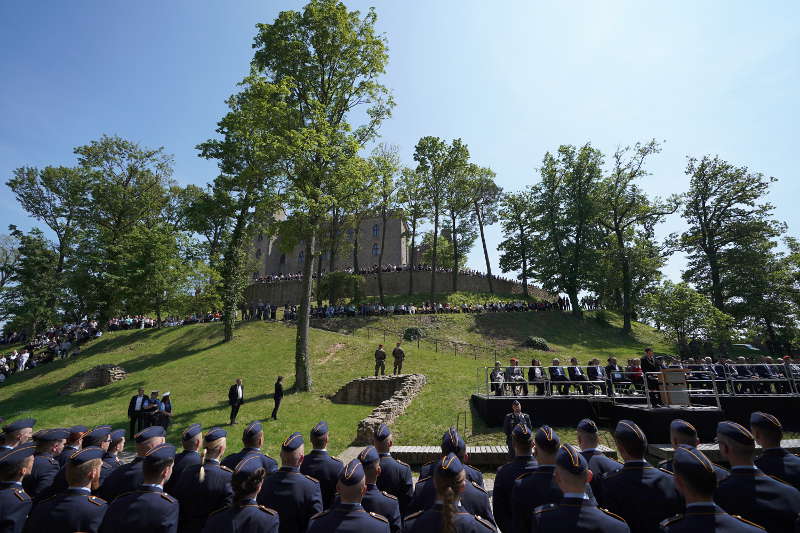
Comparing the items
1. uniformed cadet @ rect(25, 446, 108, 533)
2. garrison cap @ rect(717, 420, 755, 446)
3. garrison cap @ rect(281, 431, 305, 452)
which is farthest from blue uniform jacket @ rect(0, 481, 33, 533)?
garrison cap @ rect(717, 420, 755, 446)

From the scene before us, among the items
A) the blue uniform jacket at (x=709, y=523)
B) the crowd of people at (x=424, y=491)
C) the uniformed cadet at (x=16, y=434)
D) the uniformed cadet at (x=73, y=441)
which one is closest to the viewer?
the blue uniform jacket at (x=709, y=523)

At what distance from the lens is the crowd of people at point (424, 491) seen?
312cm

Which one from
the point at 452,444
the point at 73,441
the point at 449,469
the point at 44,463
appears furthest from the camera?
the point at 73,441

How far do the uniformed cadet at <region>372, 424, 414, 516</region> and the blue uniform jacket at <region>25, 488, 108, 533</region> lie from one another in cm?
297

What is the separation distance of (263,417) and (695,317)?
2870 cm

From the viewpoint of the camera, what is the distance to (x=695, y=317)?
26359mm

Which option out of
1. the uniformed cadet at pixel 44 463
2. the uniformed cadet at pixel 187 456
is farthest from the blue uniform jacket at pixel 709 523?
the uniformed cadet at pixel 44 463

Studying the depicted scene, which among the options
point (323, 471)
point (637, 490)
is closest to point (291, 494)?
point (323, 471)

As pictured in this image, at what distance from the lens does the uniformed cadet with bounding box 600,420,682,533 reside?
12.5 ft

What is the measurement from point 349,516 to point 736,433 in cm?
391

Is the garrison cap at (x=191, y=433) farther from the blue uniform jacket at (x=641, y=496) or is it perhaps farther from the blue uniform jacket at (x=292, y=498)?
the blue uniform jacket at (x=641, y=496)

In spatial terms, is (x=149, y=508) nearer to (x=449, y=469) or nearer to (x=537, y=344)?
(x=449, y=469)

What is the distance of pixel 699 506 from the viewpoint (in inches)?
115

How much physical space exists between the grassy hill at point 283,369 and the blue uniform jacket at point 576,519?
8.37 meters
